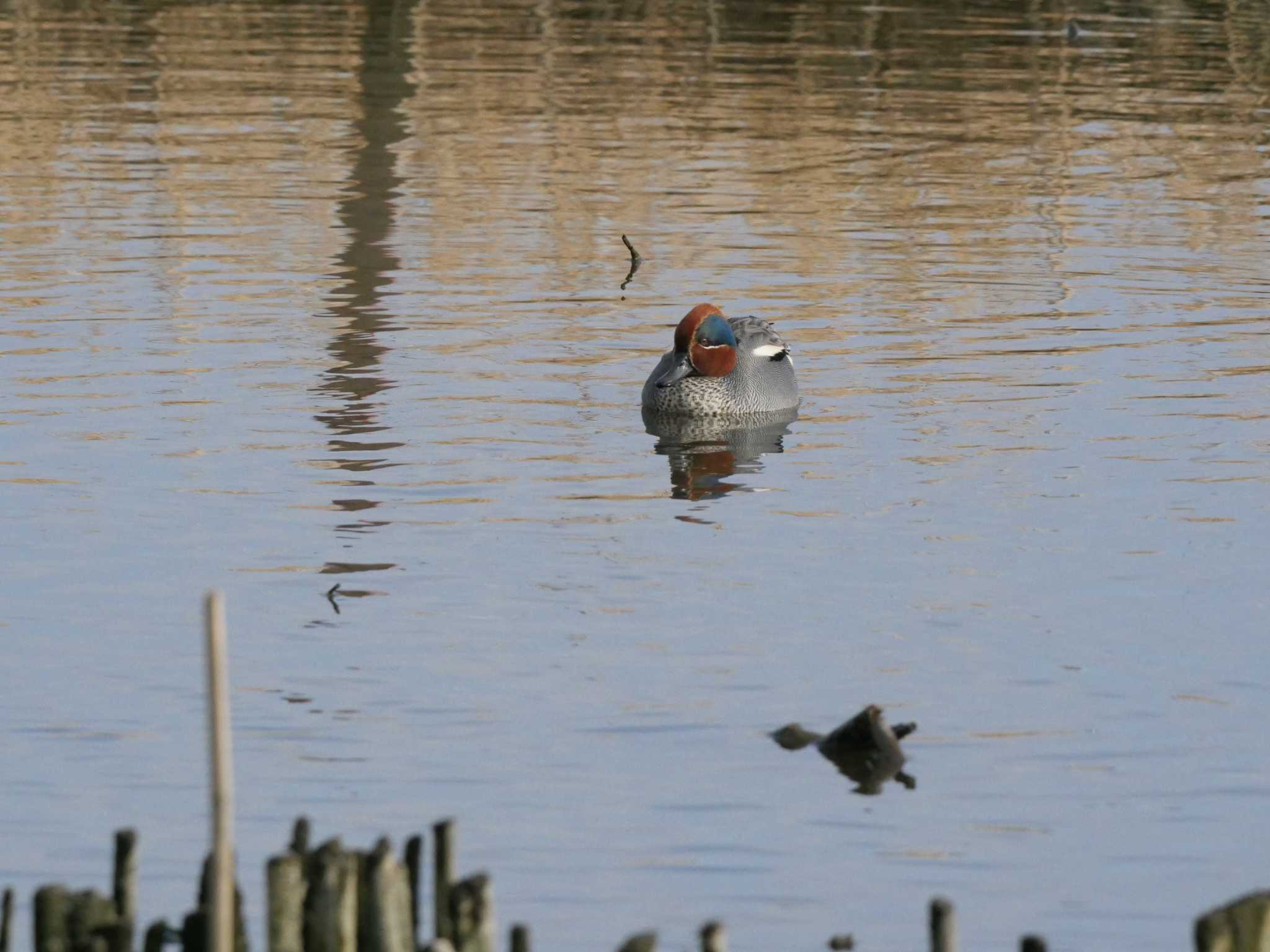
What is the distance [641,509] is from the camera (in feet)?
44.2

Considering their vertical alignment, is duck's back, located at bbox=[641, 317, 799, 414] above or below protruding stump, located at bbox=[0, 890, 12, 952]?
below

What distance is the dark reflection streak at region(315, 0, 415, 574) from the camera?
14930 mm

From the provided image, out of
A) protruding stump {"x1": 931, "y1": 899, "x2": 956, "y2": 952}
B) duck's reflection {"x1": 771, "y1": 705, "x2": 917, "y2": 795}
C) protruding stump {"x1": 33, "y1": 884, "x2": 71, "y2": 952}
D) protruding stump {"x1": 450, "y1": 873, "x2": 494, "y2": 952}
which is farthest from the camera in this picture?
duck's reflection {"x1": 771, "y1": 705, "x2": 917, "y2": 795}

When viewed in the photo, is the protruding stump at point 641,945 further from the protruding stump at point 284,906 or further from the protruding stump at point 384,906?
the protruding stump at point 284,906

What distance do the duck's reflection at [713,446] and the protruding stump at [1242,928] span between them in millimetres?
8054

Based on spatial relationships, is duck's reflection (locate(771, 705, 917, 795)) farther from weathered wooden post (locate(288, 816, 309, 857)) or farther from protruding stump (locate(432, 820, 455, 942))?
protruding stump (locate(432, 820, 455, 942))

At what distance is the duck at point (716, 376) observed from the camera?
1598 cm

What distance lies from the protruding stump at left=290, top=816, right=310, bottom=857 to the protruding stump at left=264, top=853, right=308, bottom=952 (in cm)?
43

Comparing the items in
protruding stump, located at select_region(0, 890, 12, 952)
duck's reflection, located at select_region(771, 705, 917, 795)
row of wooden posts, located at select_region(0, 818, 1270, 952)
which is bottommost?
duck's reflection, located at select_region(771, 705, 917, 795)

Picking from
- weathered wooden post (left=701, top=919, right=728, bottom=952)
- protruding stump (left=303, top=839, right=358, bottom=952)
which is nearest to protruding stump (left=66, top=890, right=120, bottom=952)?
protruding stump (left=303, top=839, right=358, bottom=952)

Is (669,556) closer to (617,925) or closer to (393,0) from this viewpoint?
(617,925)

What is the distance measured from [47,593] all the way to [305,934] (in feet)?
18.0

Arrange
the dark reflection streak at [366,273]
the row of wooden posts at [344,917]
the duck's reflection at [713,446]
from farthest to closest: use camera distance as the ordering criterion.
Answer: the dark reflection streak at [366,273] < the duck's reflection at [713,446] < the row of wooden posts at [344,917]

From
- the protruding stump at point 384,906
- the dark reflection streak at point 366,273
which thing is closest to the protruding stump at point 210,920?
the protruding stump at point 384,906
